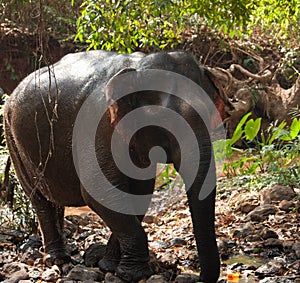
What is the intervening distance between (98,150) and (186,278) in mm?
1016

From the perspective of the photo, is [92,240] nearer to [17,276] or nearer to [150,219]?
[17,276]

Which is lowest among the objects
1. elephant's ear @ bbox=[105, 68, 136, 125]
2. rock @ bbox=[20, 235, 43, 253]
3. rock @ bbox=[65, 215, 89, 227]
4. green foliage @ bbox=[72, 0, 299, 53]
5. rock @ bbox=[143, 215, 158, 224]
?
rock @ bbox=[143, 215, 158, 224]

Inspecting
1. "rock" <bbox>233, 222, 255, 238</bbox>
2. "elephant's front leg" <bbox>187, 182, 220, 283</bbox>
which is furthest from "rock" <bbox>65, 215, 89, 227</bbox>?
"elephant's front leg" <bbox>187, 182, 220, 283</bbox>

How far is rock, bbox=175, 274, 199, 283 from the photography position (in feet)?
11.9

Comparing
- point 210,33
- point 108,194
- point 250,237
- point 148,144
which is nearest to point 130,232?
point 108,194

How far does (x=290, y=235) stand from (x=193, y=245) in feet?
2.74

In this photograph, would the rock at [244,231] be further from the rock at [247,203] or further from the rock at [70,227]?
the rock at [70,227]

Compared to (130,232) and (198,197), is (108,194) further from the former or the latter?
(198,197)

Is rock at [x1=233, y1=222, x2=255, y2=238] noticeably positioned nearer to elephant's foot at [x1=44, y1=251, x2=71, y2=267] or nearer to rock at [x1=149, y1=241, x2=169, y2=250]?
rock at [x1=149, y1=241, x2=169, y2=250]

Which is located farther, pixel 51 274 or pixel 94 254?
pixel 94 254

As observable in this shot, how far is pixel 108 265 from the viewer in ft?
13.7

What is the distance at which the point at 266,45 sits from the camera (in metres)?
14.2

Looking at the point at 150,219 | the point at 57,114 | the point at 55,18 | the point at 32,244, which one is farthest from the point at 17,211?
the point at 55,18

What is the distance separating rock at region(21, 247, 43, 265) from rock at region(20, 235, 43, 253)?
0.10 metres
